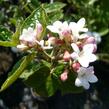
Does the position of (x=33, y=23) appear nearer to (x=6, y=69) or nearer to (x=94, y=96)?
(x=6, y=69)

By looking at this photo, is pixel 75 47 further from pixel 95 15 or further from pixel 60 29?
pixel 95 15

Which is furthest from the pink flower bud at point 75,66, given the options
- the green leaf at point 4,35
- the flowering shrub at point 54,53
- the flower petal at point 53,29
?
the green leaf at point 4,35

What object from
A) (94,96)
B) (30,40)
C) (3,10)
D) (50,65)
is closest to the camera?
(30,40)

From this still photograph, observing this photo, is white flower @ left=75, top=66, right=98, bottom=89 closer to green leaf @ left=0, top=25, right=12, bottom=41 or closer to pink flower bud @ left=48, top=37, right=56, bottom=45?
pink flower bud @ left=48, top=37, right=56, bottom=45

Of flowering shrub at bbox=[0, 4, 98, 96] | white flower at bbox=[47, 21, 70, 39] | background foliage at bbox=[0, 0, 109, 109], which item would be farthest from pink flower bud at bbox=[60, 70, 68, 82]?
background foliage at bbox=[0, 0, 109, 109]

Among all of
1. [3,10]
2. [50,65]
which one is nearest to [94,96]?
[3,10]

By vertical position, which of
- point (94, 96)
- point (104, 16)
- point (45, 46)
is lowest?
point (94, 96)

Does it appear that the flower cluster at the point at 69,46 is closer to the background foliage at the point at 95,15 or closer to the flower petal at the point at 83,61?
the flower petal at the point at 83,61
